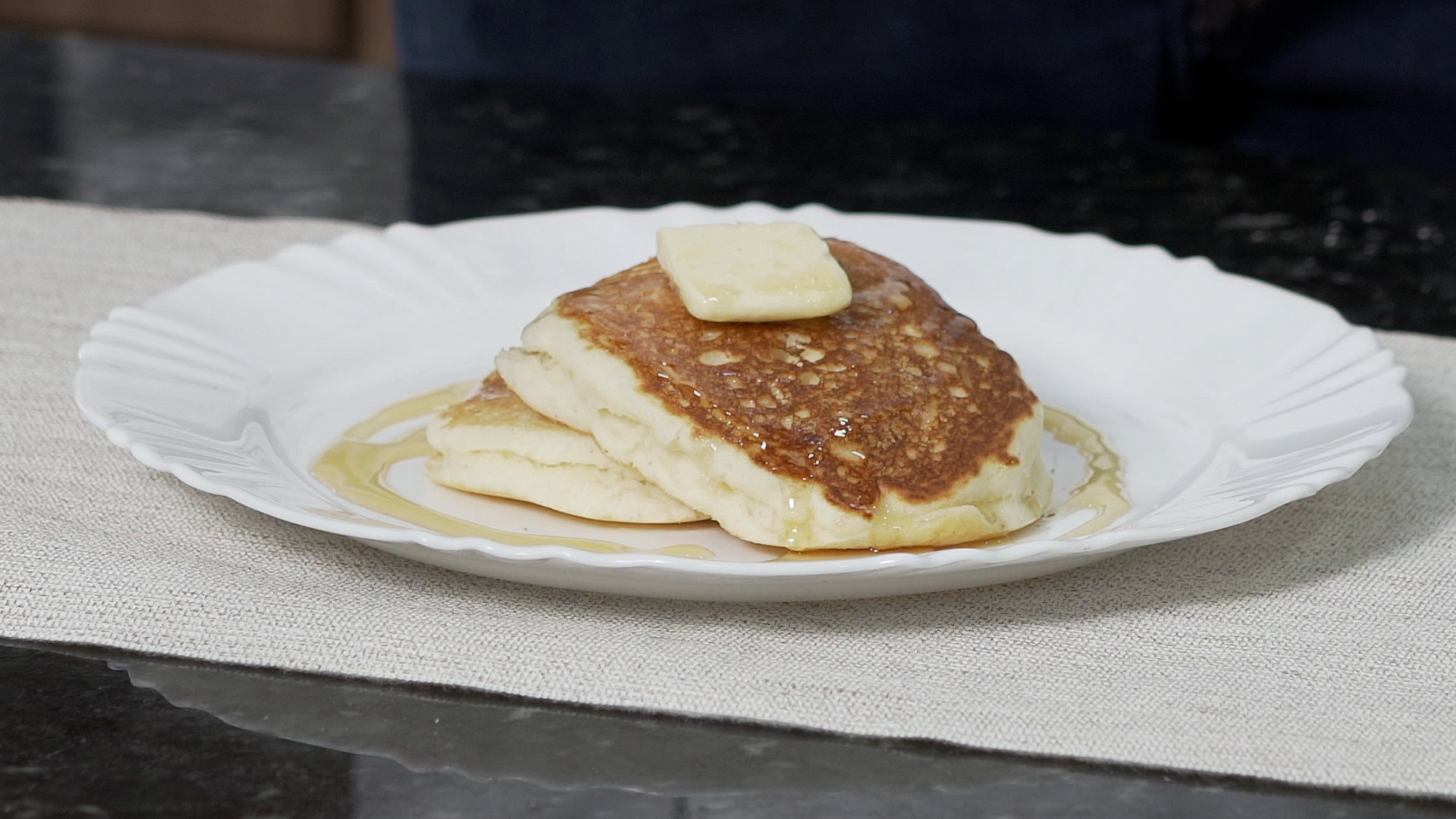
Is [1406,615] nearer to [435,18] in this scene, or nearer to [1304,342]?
[1304,342]

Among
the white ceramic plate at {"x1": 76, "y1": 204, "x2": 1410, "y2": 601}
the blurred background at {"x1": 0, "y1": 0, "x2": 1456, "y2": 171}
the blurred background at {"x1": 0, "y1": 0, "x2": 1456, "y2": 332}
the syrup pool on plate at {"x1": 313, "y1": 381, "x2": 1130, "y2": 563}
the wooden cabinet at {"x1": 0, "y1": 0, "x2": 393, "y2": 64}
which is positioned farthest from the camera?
the wooden cabinet at {"x1": 0, "y1": 0, "x2": 393, "y2": 64}

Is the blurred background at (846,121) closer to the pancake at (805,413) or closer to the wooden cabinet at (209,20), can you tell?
the pancake at (805,413)

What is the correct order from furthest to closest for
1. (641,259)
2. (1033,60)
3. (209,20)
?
(209,20), (1033,60), (641,259)

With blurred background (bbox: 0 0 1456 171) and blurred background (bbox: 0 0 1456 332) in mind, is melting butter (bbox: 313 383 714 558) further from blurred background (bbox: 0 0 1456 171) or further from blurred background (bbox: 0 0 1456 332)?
blurred background (bbox: 0 0 1456 171)

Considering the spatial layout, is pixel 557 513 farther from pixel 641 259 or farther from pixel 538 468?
pixel 641 259

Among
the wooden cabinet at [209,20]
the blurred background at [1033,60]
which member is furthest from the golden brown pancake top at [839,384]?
the wooden cabinet at [209,20]

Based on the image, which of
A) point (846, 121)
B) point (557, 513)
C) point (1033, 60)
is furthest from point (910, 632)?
point (1033, 60)

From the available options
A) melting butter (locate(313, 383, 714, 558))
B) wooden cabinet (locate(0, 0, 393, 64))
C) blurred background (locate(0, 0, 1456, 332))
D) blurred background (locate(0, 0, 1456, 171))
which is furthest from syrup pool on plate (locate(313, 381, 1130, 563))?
wooden cabinet (locate(0, 0, 393, 64))
